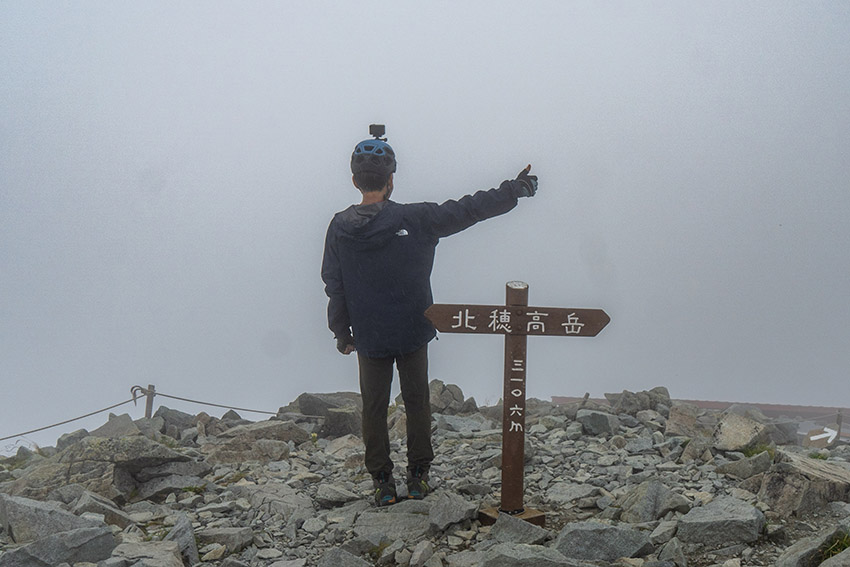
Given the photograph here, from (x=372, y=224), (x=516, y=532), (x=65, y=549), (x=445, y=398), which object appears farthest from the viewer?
(x=445, y=398)

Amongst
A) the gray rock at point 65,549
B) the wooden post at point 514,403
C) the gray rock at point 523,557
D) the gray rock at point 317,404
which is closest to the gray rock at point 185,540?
the gray rock at point 65,549

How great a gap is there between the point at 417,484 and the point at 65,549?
2.74 metres

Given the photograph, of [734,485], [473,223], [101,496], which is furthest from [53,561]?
[734,485]

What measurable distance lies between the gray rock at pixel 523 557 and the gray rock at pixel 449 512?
33.5 inches

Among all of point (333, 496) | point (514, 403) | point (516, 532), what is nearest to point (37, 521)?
point (333, 496)

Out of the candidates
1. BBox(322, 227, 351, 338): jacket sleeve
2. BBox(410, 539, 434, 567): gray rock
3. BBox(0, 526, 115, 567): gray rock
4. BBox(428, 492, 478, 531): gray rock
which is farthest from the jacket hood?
BBox(0, 526, 115, 567): gray rock

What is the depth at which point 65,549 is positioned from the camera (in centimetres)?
506

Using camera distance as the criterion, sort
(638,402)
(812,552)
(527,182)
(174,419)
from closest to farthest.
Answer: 1. (812,552)
2. (527,182)
3. (638,402)
4. (174,419)

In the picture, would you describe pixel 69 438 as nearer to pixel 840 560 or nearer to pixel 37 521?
pixel 37 521

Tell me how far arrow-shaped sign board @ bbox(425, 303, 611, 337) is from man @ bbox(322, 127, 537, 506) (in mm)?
517

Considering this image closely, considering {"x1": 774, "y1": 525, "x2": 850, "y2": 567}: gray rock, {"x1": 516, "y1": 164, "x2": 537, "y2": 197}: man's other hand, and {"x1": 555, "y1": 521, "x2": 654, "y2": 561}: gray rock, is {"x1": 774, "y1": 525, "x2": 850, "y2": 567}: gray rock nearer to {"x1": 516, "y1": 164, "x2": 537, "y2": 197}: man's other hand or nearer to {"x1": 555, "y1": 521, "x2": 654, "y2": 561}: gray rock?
{"x1": 555, "y1": 521, "x2": 654, "y2": 561}: gray rock

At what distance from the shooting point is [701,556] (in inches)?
195

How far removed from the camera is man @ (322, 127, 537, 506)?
5.97 meters

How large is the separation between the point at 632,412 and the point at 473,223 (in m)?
5.00
